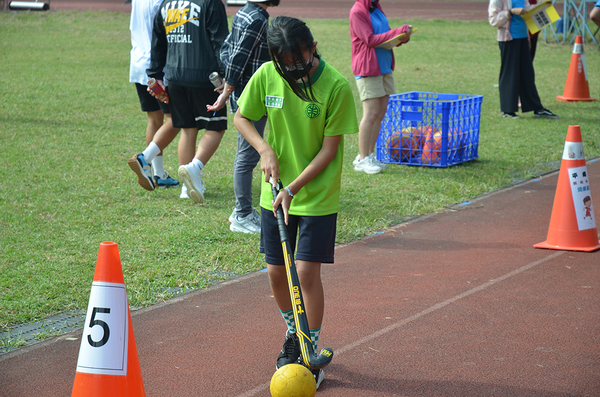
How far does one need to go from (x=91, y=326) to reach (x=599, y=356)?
264cm

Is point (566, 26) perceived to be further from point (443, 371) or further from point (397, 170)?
point (443, 371)

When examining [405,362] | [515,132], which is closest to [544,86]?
[515,132]

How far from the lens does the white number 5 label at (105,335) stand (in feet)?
9.25

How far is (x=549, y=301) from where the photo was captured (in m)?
4.37

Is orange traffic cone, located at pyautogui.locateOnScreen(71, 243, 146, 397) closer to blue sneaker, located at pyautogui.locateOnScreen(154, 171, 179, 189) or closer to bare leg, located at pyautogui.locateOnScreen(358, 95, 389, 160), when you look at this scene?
blue sneaker, located at pyautogui.locateOnScreen(154, 171, 179, 189)

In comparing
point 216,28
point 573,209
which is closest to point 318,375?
point 573,209

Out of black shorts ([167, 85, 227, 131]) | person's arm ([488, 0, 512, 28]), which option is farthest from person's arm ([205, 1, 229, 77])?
person's arm ([488, 0, 512, 28])

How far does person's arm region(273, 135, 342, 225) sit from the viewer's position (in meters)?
3.16

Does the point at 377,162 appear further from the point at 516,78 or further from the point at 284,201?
the point at 284,201

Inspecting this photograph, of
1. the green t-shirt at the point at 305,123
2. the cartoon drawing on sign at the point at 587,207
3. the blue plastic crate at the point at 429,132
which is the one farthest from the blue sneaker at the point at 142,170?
the cartoon drawing on sign at the point at 587,207

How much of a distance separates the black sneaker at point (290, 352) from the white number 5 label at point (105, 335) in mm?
872

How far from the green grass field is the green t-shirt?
164 cm

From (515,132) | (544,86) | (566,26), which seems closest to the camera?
(515,132)

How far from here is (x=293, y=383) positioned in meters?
2.93
